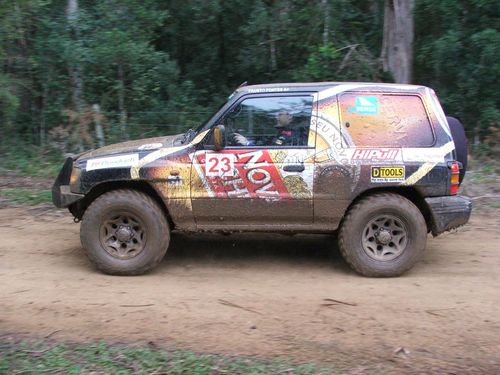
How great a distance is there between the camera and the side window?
6.02m

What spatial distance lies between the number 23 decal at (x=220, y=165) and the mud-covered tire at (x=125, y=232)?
2.34ft

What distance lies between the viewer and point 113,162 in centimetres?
603

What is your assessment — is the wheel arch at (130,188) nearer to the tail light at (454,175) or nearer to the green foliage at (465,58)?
the tail light at (454,175)

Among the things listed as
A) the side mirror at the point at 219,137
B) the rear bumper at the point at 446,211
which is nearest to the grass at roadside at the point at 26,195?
the side mirror at the point at 219,137

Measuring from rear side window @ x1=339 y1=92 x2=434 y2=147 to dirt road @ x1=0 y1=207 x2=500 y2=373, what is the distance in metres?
1.48

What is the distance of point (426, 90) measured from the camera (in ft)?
20.1

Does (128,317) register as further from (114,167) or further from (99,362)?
(114,167)

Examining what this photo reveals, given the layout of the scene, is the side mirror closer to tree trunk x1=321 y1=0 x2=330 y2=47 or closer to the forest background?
the forest background

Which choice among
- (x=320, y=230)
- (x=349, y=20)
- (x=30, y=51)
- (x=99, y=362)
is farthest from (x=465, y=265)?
(x=30, y=51)

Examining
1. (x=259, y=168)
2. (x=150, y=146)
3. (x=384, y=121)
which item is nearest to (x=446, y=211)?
(x=384, y=121)

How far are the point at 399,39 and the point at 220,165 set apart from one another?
8826mm

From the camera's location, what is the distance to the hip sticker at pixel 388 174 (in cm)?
591

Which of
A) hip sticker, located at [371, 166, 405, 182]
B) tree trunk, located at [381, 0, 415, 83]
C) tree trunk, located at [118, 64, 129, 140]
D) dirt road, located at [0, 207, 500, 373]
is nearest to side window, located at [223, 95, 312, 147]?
hip sticker, located at [371, 166, 405, 182]

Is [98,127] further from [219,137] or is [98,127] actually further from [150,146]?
[219,137]
